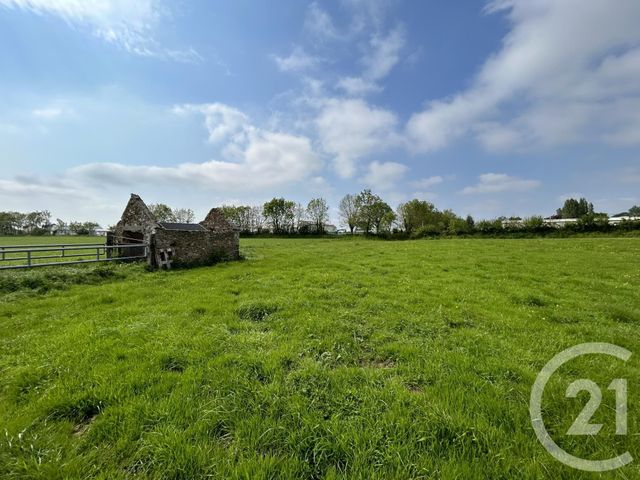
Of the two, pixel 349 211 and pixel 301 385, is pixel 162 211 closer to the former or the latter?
pixel 349 211

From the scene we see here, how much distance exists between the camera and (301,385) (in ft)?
12.6

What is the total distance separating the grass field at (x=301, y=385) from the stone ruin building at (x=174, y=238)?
769cm

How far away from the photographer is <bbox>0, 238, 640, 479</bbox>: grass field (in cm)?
263

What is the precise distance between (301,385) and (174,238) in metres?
15.5

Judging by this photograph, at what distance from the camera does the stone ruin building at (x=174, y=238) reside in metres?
15.7

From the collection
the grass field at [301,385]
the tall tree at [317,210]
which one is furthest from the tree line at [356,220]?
the grass field at [301,385]

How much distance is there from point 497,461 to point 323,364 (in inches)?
102

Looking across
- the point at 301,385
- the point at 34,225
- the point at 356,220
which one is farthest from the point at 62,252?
the point at 34,225

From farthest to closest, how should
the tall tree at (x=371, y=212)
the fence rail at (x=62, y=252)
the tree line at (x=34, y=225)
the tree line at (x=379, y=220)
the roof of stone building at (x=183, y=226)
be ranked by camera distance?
the tree line at (x=34, y=225), the tall tree at (x=371, y=212), the tree line at (x=379, y=220), the roof of stone building at (x=183, y=226), the fence rail at (x=62, y=252)

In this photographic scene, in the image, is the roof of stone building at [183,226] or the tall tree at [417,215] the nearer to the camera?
the roof of stone building at [183,226]

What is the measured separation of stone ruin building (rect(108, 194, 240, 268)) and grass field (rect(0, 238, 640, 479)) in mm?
7688

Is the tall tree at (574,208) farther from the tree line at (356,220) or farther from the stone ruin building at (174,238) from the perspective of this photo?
the stone ruin building at (174,238)

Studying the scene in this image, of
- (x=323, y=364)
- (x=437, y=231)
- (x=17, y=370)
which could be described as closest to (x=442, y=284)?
(x=323, y=364)

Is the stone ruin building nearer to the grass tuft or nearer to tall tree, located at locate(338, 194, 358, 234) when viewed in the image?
the grass tuft
